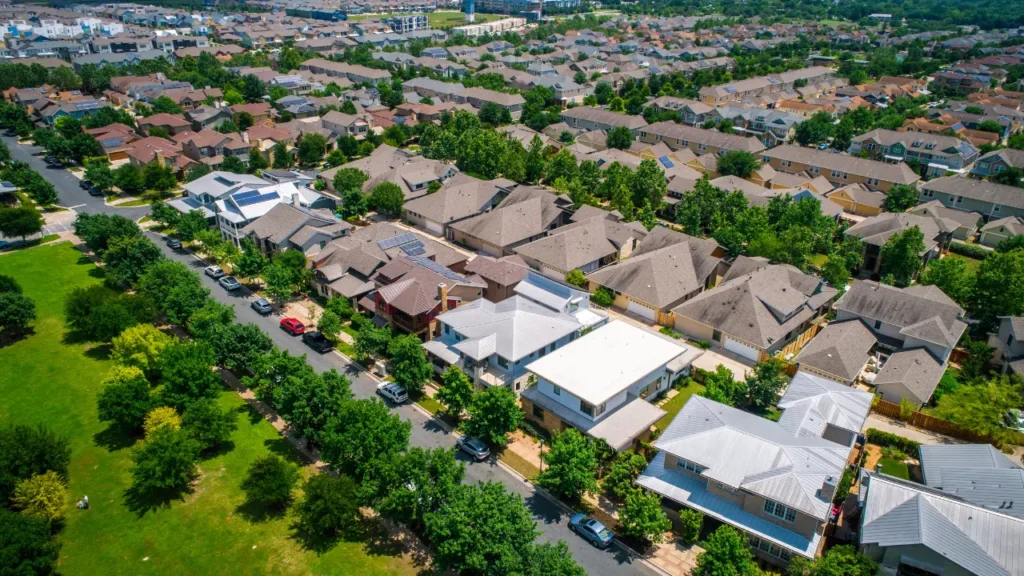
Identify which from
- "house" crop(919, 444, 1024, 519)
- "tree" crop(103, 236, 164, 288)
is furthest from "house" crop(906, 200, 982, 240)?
"tree" crop(103, 236, 164, 288)

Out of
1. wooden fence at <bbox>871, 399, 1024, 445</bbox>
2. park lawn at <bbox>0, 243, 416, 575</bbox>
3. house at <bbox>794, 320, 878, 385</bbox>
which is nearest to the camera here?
park lawn at <bbox>0, 243, 416, 575</bbox>

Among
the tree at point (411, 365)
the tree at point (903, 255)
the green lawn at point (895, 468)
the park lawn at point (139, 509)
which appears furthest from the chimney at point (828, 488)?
the tree at point (903, 255)

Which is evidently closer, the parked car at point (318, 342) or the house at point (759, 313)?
the house at point (759, 313)

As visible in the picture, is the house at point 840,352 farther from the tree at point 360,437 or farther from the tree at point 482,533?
the tree at point 360,437

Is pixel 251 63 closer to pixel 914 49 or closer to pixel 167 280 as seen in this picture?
pixel 167 280

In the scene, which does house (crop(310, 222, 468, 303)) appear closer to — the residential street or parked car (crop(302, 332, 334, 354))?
parked car (crop(302, 332, 334, 354))

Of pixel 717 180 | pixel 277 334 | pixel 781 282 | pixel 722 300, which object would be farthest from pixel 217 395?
pixel 717 180
